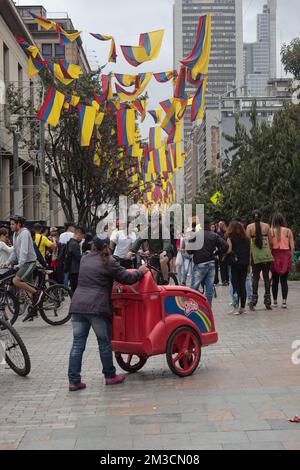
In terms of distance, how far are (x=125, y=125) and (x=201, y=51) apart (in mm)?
6475

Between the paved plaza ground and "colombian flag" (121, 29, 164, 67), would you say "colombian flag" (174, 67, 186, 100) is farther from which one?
the paved plaza ground

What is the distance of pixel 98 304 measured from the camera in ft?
24.7

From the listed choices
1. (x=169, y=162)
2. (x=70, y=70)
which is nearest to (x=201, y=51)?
(x=70, y=70)

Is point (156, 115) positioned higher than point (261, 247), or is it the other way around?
point (156, 115)

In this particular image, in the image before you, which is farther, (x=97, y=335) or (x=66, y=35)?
(x=66, y=35)

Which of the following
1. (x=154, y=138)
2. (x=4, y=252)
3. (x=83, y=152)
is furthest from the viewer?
(x=83, y=152)

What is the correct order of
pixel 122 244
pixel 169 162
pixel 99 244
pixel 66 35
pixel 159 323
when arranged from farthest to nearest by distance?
pixel 169 162, pixel 66 35, pixel 122 244, pixel 159 323, pixel 99 244

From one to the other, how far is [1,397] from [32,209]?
120 ft

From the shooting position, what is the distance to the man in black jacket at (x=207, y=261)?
41.2 feet

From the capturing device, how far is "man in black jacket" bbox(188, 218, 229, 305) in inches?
494

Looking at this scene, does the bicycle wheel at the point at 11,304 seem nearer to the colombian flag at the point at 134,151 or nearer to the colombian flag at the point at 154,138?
the colombian flag at the point at 134,151

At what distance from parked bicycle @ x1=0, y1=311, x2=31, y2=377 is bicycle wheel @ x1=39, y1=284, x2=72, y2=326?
4.49 meters

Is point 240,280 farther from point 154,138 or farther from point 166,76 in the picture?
point 154,138

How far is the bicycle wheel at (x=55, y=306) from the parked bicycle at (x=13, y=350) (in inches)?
177
